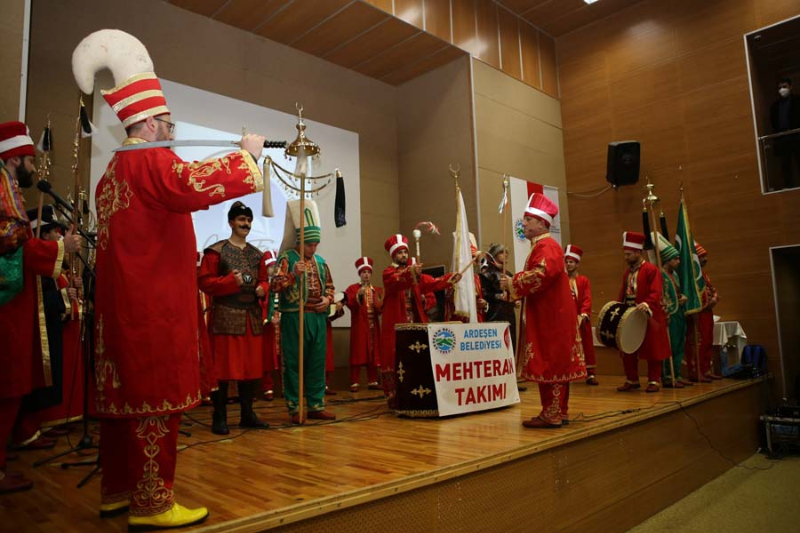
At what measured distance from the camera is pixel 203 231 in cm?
645

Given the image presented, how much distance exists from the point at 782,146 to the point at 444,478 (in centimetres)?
748

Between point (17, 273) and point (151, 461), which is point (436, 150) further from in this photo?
point (151, 461)

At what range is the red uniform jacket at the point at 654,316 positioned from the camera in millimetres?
5957

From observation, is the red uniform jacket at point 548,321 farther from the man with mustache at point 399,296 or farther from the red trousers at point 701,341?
the red trousers at point 701,341

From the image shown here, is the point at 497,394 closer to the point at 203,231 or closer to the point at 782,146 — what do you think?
the point at 203,231

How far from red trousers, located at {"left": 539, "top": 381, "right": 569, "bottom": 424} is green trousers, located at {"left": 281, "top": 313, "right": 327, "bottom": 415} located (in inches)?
71.7

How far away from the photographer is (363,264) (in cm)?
776

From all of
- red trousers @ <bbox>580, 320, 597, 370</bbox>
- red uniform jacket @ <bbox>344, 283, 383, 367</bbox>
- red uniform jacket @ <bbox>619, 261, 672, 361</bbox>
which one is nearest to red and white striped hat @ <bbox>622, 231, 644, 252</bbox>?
red uniform jacket @ <bbox>619, 261, 672, 361</bbox>

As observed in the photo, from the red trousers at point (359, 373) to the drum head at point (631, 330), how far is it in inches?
128

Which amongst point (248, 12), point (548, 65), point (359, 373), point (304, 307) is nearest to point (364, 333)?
point (359, 373)

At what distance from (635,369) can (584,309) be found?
3.55 feet

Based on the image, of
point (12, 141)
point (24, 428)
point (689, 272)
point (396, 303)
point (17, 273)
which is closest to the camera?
point (17, 273)

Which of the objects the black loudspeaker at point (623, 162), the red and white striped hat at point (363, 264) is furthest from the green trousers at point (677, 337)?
the red and white striped hat at point (363, 264)

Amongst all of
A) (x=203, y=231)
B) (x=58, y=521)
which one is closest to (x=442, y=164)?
(x=203, y=231)
